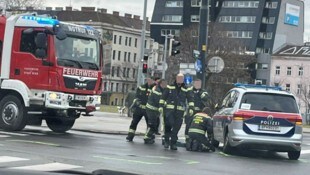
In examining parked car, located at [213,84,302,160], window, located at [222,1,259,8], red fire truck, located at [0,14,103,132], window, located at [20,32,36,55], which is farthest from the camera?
window, located at [222,1,259,8]

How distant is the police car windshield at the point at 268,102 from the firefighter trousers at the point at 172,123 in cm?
162

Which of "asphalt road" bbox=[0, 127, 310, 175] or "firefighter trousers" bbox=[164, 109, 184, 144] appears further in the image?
"firefighter trousers" bbox=[164, 109, 184, 144]

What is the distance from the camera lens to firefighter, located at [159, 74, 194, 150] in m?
14.3

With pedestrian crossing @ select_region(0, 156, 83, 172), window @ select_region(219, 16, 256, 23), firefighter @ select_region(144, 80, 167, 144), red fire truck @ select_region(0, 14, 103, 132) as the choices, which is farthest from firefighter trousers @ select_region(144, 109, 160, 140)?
Answer: window @ select_region(219, 16, 256, 23)

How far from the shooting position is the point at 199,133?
14430 millimetres

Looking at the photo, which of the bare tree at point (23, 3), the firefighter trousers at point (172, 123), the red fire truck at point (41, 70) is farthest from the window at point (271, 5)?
Answer: the firefighter trousers at point (172, 123)

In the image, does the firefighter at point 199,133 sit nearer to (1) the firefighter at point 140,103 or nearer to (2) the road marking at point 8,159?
(1) the firefighter at point 140,103

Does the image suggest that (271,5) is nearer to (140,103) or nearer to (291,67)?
(291,67)

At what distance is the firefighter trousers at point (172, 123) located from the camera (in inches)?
561

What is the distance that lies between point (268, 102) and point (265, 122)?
0.53 metres

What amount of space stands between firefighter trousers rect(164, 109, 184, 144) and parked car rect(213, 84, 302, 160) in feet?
4.00

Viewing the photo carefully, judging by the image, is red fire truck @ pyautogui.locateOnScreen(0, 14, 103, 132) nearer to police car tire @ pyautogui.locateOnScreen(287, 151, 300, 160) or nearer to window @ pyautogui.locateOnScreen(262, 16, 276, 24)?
police car tire @ pyautogui.locateOnScreen(287, 151, 300, 160)

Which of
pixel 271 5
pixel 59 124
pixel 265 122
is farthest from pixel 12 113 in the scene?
pixel 271 5

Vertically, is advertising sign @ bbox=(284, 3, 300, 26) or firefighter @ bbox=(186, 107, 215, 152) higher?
advertising sign @ bbox=(284, 3, 300, 26)
